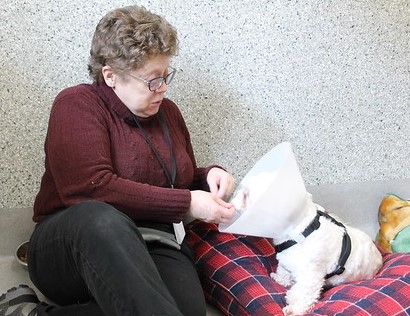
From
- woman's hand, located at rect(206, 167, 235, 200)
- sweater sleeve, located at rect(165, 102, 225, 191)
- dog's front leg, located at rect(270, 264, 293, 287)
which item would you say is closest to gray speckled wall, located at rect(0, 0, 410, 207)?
sweater sleeve, located at rect(165, 102, 225, 191)

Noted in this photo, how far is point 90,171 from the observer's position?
135 centimetres

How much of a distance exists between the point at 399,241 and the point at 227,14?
107cm

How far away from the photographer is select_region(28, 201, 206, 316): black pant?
108 centimetres

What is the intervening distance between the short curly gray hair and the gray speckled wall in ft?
1.21

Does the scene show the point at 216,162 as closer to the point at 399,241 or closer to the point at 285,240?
the point at 285,240

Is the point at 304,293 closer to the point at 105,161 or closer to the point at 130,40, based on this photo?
the point at 105,161

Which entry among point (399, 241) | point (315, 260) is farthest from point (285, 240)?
point (399, 241)

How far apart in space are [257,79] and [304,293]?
84cm

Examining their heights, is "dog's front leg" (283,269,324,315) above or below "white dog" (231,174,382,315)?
below

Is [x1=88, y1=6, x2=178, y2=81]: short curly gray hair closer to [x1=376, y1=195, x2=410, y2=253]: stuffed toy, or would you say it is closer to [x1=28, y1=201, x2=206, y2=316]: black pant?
[x1=28, y1=201, x2=206, y2=316]: black pant

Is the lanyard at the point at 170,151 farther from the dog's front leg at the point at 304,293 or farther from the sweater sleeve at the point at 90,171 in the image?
the dog's front leg at the point at 304,293

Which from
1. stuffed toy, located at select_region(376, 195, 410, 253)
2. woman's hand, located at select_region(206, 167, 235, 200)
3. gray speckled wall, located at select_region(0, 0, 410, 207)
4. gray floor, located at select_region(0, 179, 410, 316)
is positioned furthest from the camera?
gray floor, located at select_region(0, 179, 410, 316)

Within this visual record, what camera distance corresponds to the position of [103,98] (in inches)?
58.8

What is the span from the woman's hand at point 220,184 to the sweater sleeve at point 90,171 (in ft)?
0.72
